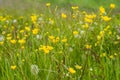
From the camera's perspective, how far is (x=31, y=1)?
834 cm

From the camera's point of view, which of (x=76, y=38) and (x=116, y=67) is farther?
(x=76, y=38)

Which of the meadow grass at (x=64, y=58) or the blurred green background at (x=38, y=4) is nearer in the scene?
the meadow grass at (x=64, y=58)

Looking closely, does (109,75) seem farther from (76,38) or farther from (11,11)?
(11,11)

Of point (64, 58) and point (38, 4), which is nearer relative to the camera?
point (64, 58)

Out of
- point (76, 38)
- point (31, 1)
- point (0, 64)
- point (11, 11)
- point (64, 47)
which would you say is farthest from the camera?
point (31, 1)

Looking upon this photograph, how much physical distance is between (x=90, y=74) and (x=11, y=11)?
14.8 ft

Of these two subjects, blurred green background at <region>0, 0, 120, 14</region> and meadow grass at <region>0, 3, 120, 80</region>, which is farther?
blurred green background at <region>0, 0, 120, 14</region>

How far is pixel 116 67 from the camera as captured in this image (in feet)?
11.3

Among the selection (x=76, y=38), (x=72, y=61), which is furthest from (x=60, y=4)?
(x=72, y=61)

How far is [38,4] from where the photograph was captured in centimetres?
791

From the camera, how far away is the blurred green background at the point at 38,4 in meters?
7.72

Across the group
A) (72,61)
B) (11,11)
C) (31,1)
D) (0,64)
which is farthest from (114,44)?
(31,1)

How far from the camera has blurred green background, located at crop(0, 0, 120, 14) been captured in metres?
7.72

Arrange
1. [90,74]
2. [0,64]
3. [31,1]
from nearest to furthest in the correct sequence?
[90,74]
[0,64]
[31,1]
